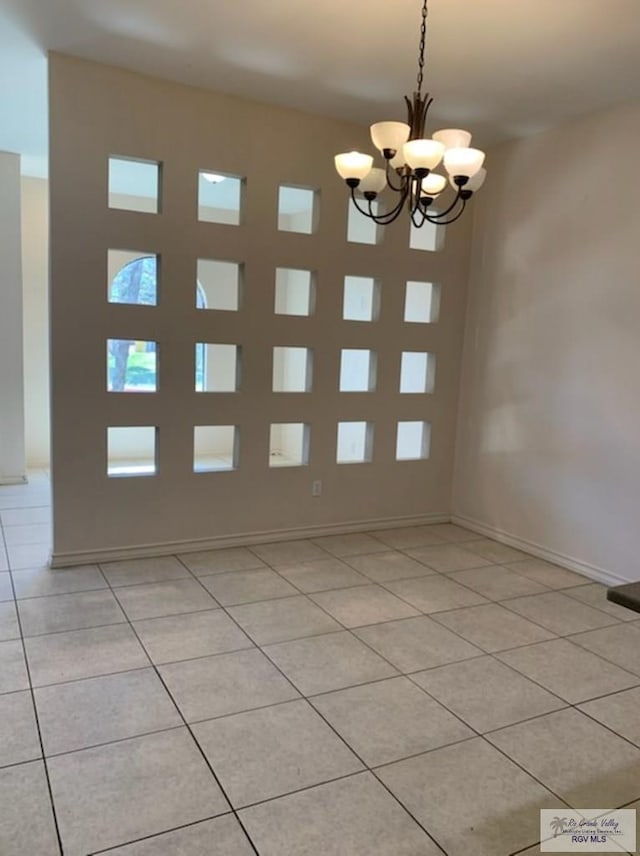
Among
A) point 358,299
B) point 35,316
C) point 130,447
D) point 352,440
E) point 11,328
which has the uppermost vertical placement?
point 358,299

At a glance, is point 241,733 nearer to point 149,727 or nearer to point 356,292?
point 149,727

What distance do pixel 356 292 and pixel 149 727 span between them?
16.4ft

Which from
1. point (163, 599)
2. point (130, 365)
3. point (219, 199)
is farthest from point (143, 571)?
point (219, 199)

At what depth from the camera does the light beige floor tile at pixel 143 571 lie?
360cm

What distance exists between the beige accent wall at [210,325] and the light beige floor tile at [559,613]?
1.49 meters

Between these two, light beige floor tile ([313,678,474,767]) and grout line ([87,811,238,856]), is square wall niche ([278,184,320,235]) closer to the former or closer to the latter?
light beige floor tile ([313,678,474,767])

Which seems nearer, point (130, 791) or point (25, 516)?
point (130, 791)

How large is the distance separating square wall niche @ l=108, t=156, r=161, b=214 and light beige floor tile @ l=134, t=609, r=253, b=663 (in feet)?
11.1

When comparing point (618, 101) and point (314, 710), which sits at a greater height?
point (618, 101)

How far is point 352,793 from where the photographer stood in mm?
1942

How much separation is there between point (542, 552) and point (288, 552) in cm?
174

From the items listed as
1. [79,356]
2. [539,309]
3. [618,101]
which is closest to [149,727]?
[79,356]

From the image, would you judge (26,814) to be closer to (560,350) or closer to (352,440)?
(560,350)

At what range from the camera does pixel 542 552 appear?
427 centimetres
